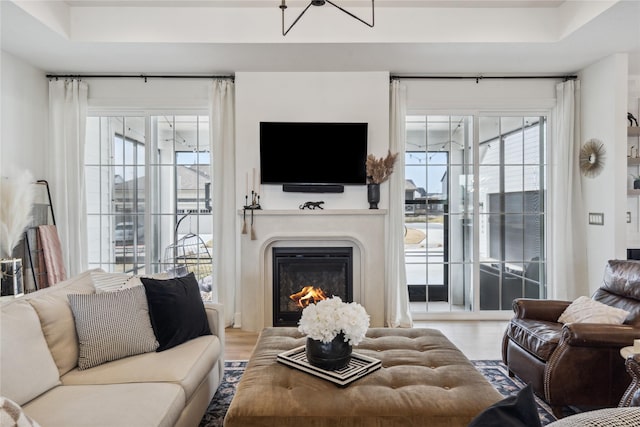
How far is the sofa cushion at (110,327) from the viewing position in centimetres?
200

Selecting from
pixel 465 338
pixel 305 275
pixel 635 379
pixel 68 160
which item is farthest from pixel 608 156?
pixel 68 160

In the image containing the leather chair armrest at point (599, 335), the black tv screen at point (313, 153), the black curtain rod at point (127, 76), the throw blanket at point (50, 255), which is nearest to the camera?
the leather chair armrest at point (599, 335)

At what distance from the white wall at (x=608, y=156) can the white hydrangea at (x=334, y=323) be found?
3358 millimetres

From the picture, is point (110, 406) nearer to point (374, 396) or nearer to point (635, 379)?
point (374, 396)

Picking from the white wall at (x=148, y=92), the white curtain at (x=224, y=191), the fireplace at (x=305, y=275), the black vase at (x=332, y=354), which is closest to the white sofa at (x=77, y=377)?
the black vase at (x=332, y=354)

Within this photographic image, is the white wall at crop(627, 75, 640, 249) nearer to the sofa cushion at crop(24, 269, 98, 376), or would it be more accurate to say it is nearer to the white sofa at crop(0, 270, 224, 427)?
the white sofa at crop(0, 270, 224, 427)

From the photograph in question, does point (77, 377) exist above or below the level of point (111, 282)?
below

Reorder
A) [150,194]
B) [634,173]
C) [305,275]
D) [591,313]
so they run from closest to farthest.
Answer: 1. [591,313]
2. [305,275]
3. [634,173]
4. [150,194]

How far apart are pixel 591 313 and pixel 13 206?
4.35m

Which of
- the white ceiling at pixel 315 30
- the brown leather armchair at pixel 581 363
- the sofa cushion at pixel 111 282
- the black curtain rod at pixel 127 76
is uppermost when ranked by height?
the white ceiling at pixel 315 30

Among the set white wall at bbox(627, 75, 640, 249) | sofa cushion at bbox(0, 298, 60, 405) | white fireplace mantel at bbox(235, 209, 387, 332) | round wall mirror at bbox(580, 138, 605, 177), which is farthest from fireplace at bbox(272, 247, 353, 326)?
white wall at bbox(627, 75, 640, 249)

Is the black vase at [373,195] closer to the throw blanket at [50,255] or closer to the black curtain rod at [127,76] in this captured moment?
the black curtain rod at [127,76]

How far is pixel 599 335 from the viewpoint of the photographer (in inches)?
88.6

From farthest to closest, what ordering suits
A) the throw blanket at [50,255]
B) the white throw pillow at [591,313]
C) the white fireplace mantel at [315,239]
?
1. the white fireplace mantel at [315,239]
2. the throw blanket at [50,255]
3. the white throw pillow at [591,313]
